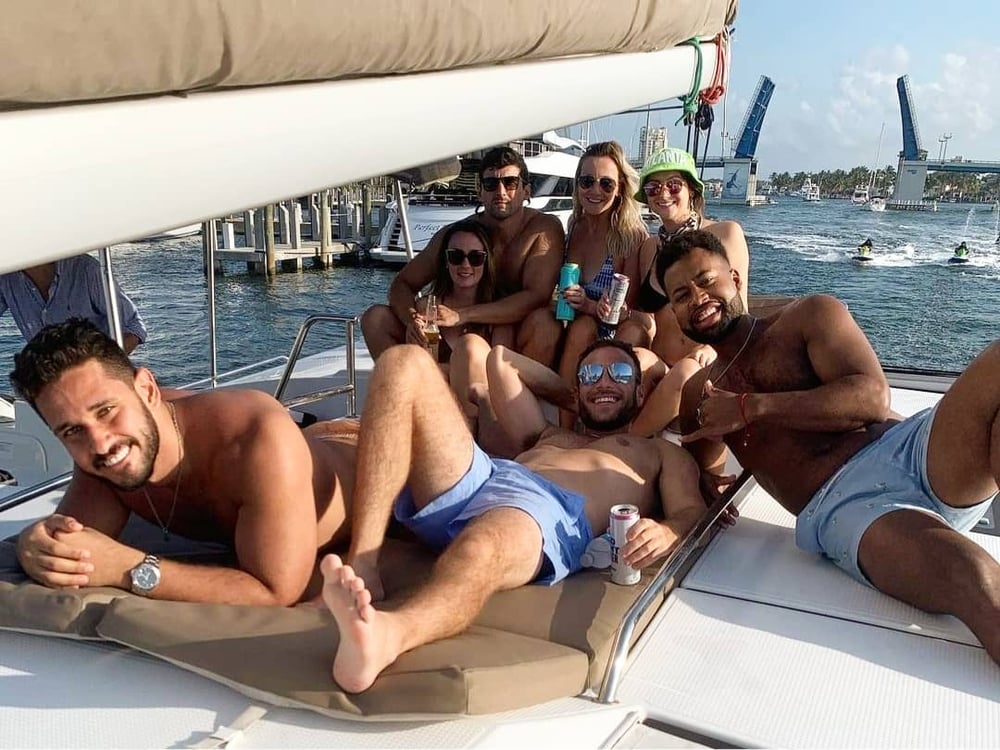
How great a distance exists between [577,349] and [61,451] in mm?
2989

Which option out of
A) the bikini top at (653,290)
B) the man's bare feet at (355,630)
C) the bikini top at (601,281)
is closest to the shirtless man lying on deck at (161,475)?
the man's bare feet at (355,630)

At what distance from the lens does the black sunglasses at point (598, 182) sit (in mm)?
4352

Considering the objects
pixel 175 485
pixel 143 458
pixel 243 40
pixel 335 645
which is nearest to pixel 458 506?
pixel 335 645

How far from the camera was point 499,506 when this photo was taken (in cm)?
251

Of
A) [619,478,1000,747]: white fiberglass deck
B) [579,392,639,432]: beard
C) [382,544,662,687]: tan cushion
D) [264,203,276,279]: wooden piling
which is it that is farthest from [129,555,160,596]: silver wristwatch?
[264,203,276,279]: wooden piling

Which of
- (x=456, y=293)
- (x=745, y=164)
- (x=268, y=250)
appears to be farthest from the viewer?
(x=745, y=164)

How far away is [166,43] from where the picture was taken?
104cm

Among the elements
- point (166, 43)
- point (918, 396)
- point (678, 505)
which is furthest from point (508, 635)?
point (918, 396)

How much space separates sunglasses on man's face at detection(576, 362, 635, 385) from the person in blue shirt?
218 cm

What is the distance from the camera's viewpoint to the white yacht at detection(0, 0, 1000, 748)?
1.01m

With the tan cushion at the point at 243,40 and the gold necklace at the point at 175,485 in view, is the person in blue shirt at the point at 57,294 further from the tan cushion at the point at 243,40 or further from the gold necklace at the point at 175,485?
the tan cushion at the point at 243,40

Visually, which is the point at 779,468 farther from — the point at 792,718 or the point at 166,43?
the point at 166,43

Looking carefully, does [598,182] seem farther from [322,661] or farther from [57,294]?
[322,661]

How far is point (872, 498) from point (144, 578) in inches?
85.1
